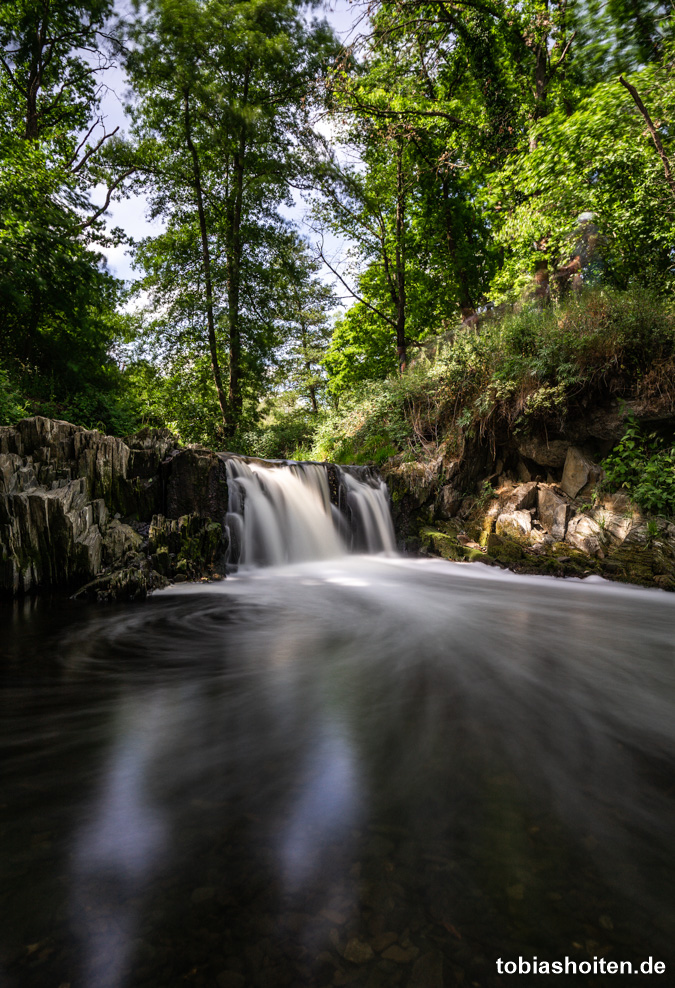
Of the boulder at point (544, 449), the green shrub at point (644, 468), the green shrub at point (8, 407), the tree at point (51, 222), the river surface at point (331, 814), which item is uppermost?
the tree at point (51, 222)

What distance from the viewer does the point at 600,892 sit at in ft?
4.37

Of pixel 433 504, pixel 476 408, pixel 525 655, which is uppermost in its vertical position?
pixel 476 408

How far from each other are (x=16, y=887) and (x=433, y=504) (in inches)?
364

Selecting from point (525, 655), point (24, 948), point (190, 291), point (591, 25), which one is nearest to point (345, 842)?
point (24, 948)

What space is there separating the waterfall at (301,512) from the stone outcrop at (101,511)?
0.79m

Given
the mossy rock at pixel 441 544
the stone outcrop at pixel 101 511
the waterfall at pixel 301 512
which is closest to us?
the stone outcrop at pixel 101 511

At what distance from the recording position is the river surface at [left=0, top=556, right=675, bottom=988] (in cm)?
115

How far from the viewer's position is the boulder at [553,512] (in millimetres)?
7625

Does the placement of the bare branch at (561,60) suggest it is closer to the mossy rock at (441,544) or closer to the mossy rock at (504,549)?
the mossy rock at (504,549)

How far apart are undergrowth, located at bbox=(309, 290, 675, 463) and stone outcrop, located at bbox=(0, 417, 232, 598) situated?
17.8 ft

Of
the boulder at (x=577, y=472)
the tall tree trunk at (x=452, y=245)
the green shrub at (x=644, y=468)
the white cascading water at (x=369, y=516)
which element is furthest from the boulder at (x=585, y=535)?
the tall tree trunk at (x=452, y=245)

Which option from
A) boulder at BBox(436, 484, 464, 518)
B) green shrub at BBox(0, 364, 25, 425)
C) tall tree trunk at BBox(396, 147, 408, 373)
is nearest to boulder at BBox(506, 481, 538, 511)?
boulder at BBox(436, 484, 464, 518)

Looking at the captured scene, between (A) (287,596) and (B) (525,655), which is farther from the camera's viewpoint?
(A) (287,596)

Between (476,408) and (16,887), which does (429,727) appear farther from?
(476,408)
